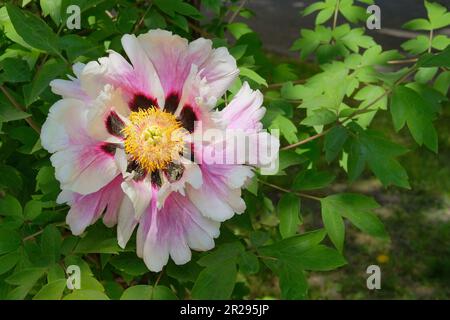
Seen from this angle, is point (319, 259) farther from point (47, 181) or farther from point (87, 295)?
point (47, 181)

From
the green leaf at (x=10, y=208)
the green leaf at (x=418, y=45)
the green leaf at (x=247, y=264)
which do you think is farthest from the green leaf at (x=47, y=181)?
the green leaf at (x=418, y=45)

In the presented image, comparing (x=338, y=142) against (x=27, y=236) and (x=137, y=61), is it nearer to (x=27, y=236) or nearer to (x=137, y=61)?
(x=137, y=61)

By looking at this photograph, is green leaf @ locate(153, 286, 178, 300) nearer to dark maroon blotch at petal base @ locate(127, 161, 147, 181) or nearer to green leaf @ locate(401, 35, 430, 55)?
dark maroon blotch at petal base @ locate(127, 161, 147, 181)

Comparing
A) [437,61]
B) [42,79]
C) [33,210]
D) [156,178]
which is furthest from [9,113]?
[437,61]

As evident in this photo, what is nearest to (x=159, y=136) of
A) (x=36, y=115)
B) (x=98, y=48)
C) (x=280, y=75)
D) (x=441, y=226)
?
(x=98, y=48)

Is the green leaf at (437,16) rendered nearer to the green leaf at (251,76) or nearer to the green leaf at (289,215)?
the green leaf at (251,76)

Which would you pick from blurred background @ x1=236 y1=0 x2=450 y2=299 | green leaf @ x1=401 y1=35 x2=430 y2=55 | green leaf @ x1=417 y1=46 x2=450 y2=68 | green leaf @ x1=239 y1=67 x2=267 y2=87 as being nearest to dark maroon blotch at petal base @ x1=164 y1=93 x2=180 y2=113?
green leaf @ x1=239 y1=67 x2=267 y2=87
